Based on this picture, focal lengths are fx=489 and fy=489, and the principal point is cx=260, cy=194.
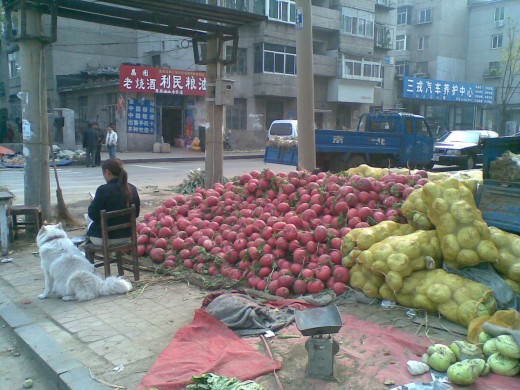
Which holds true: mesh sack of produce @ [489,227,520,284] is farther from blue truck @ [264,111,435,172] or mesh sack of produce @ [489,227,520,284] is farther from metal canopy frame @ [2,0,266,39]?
blue truck @ [264,111,435,172]

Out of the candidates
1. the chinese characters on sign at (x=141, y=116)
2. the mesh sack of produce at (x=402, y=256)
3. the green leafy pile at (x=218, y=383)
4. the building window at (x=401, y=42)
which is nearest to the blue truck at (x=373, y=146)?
the mesh sack of produce at (x=402, y=256)

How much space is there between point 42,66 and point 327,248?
19.1ft

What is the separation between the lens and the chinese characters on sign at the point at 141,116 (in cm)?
2789

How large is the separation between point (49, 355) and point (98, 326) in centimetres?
61

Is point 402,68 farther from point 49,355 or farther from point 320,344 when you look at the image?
point 49,355

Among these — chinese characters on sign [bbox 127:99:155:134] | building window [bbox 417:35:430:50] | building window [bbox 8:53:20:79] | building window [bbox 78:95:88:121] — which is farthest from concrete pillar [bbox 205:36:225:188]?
building window [bbox 417:35:430:50]

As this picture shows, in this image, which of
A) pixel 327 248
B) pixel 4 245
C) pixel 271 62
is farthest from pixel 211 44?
pixel 271 62

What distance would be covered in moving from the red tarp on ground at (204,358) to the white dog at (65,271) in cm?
163

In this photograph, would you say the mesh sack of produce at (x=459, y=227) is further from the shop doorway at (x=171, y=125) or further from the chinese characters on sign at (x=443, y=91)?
the chinese characters on sign at (x=443, y=91)

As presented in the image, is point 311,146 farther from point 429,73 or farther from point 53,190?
point 429,73

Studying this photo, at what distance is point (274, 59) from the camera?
34094 millimetres

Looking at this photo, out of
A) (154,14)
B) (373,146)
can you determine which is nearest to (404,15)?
(373,146)

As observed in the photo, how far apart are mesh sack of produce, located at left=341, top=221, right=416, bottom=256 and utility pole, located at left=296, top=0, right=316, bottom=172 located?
3999mm

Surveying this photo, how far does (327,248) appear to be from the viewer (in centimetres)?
544
